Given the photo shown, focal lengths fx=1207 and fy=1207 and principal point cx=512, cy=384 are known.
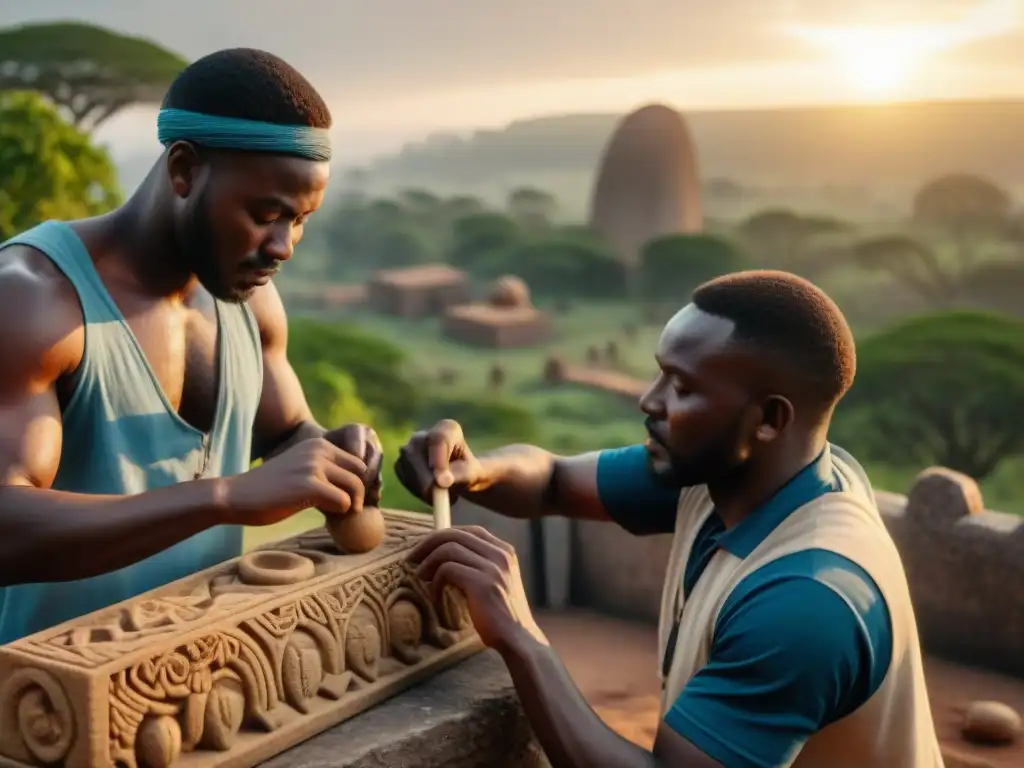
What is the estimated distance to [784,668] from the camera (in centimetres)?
206

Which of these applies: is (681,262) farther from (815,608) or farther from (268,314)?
(815,608)

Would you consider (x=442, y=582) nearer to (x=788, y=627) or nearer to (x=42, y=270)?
(x=788, y=627)

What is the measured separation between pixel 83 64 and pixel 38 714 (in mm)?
14725

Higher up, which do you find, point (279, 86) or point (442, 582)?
point (279, 86)

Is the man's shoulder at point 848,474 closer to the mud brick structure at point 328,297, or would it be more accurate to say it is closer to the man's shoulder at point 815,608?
the man's shoulder at point 815,608

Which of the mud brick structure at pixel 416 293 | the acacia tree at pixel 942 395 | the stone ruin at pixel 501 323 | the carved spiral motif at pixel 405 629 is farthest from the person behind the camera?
the mud brick structure at pixel 416 293

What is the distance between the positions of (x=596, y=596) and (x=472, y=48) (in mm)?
12736

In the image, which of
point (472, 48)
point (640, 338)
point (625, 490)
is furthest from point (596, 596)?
point (472, 48)

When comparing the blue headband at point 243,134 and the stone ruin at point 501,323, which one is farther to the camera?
the stone ruin at point 501,323

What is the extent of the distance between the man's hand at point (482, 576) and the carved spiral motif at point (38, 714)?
80cm

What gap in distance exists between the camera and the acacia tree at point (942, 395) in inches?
443

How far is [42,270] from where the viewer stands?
7.70 ft

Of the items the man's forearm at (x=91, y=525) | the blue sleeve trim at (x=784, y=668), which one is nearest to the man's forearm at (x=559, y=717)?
the blue sleeve trim at (x=784, y=668)

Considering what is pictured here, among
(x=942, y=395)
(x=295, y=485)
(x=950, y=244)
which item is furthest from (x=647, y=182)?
(x=295, y=485)
